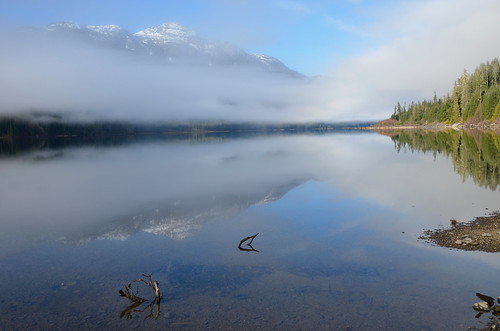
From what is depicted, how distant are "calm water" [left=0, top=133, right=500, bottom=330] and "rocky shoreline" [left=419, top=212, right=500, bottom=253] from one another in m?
1.10

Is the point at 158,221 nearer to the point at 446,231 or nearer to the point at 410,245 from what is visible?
the point at 410,245

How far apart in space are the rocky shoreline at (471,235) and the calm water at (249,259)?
1.10m

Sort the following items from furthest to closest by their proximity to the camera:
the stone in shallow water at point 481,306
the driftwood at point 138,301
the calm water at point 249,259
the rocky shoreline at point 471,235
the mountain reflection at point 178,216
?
1. the mountain reflection at point 178,216
2. the rocky shoreline at point 471,235
3. the driftwood at point 138,301
4. the calm water at point 249,259
5. the stone in shallow water at point 481,306

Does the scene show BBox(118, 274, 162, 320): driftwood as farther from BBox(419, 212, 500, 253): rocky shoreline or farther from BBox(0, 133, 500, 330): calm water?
BBox(419, 212, 500, 253): rocky shoreline

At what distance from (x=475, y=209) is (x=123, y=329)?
29687 mm

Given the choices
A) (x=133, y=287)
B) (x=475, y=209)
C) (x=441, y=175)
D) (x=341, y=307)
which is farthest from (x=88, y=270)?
(x=441, y=175)

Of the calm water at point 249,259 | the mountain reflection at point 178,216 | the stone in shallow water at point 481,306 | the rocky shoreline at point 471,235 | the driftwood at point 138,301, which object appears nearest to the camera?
the stone in shallow water at point 481,306

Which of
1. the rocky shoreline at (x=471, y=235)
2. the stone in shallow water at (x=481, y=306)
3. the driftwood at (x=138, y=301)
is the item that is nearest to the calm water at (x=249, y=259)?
the driftwood at (x=138, y=301)

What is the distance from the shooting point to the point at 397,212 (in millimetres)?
31891

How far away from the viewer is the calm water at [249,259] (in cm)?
1518

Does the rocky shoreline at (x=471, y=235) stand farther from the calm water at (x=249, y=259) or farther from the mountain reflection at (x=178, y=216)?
the mountain reflection at (x=178, y=216)

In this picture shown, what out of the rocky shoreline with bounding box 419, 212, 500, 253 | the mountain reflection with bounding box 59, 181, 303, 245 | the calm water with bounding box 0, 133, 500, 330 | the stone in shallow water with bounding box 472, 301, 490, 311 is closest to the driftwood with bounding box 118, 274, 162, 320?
the calm water with bounding box 0, 133, 500, 330

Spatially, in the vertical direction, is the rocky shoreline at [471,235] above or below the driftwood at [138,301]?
above

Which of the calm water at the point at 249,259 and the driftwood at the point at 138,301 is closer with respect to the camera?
the calm water at the point at 249,259
